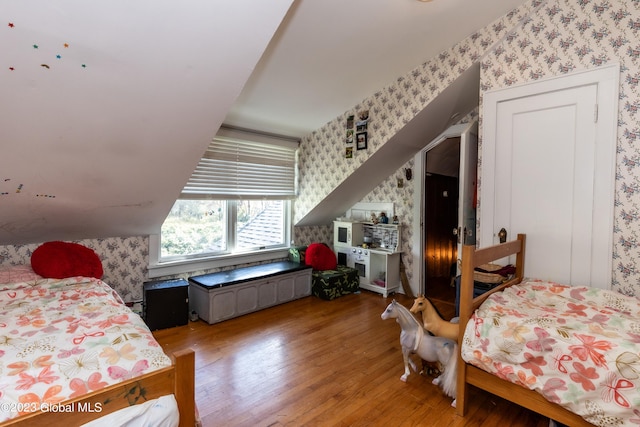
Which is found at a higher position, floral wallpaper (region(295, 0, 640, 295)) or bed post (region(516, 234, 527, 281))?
floral wallpaper (region(295, 0, 640, 295))

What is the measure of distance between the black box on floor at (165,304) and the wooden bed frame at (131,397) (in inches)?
80.1

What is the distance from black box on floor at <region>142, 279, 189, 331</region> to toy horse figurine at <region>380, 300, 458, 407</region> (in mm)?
1978

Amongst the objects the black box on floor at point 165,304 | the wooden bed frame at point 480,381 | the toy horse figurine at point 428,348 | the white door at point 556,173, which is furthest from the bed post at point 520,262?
the black box on floor at point 165,304

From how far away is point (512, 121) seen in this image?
250 cm

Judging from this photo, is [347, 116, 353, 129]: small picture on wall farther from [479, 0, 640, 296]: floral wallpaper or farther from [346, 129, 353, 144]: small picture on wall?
[479, 0, 640, 296]: floral wallpaper

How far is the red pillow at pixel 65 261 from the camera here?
251cm

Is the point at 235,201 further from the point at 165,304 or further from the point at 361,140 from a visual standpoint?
the point at 361,140

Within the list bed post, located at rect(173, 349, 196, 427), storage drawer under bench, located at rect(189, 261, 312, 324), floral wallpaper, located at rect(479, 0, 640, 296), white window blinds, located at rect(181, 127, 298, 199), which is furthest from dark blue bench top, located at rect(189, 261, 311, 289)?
floral wallpaper, located at rect(479, 0, 640, 296)

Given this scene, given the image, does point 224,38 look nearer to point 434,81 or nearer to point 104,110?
point 104,110

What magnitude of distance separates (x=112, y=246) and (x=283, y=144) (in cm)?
222

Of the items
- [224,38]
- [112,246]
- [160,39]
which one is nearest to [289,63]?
[224,38]

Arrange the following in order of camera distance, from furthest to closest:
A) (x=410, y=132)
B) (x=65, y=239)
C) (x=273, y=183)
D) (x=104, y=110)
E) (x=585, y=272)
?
(x=273, y=183)
(x=410, y=132)
(x=65, y=239)
(x=585, y=272)
(x=104, y=110)

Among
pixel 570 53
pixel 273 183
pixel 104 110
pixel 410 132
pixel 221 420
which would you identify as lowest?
pixel 221 420

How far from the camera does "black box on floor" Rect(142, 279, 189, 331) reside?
2951mm
